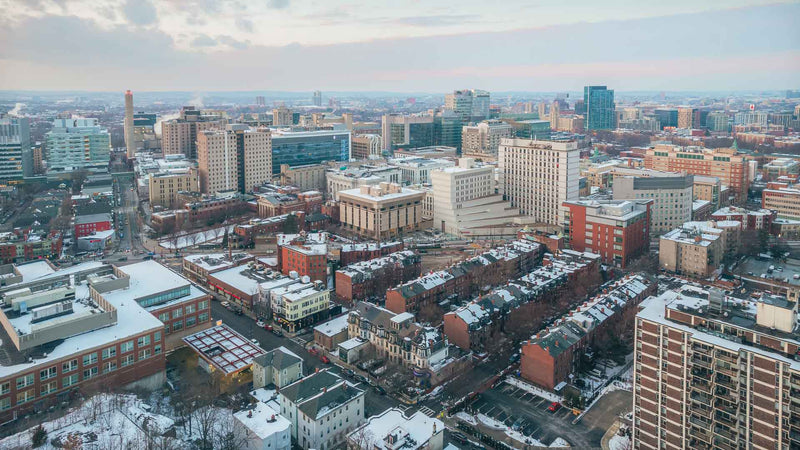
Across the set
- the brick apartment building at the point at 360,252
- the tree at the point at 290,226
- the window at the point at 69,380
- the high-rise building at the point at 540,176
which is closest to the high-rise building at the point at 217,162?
the tree at the point at 290,226

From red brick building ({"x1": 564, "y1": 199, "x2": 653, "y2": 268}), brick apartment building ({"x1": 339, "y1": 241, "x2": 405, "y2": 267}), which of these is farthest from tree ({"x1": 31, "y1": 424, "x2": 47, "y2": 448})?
red brick building ({"x1": 564, "y1": 199, "x2": 653, "y2": 268})

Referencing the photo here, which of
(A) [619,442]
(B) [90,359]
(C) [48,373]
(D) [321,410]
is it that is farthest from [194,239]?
(A) [619,442]

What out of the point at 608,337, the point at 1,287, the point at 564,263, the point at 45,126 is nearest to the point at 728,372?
the point at 608,337

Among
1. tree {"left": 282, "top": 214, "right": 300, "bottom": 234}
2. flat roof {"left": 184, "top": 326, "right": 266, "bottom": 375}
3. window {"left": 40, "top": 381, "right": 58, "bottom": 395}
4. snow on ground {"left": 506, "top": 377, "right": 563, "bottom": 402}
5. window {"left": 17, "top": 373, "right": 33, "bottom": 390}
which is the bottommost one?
snow on ground {"left": 506, "top": 377, "right": 563, "bottom": 402}

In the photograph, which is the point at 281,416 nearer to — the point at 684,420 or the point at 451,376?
the point at 451,376

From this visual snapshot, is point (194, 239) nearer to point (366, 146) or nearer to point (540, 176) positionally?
point (540, 176)

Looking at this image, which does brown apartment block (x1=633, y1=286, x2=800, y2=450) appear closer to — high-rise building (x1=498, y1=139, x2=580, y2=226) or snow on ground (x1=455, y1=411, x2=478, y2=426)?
snow on ground (x1=455, y1=411, x2=478, y2=426)
